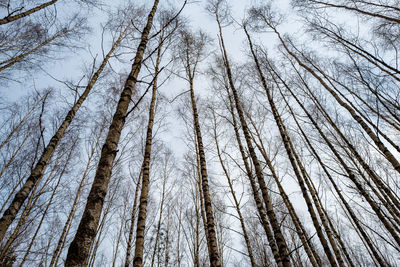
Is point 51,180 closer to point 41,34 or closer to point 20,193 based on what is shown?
point 20,193

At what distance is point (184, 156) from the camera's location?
938cm

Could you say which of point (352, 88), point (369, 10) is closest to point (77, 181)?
point (352, 88)

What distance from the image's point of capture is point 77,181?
28.0ft

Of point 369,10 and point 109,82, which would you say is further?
point 109,82

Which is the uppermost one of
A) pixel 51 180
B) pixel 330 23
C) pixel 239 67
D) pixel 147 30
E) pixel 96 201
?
pixel 330 23

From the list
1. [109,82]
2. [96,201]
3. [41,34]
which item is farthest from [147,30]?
[41,34]

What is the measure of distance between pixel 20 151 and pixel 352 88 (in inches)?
548

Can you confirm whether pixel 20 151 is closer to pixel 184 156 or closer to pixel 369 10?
pixel 184 156

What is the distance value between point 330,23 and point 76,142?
457 inches

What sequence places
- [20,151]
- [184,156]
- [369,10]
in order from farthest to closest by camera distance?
[184,156] < [20,151] < [369,10]

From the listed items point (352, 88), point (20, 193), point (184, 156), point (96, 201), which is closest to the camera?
point (96, 201)

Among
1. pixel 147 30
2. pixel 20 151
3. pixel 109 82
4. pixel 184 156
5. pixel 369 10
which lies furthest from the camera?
pixel 184 156

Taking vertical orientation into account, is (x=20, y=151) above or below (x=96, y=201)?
above

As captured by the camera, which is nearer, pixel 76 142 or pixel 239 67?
pixel 239 67
